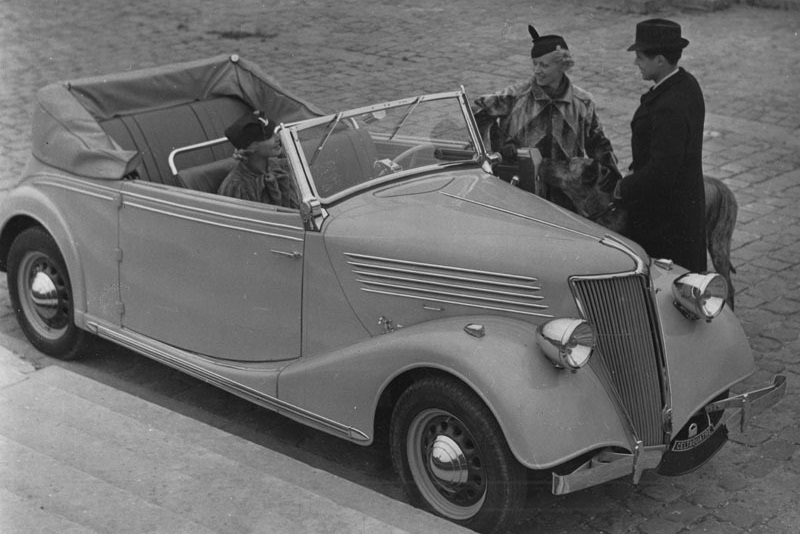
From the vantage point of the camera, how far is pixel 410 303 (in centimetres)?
489

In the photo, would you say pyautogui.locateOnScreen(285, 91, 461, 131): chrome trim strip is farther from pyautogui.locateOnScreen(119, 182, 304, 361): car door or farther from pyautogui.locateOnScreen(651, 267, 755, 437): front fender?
pyautogui.locateOnScreen(651, 267, 755, 437): front fender

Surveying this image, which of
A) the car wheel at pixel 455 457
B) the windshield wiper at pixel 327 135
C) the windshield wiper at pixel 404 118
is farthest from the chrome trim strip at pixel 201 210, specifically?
the car wheel at pixel 455 457

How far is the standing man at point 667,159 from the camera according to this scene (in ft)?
18.3

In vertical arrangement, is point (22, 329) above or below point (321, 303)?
below

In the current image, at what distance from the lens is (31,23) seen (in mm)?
14703

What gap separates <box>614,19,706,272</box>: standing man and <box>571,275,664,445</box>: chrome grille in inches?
43.7

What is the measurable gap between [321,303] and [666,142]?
193cm

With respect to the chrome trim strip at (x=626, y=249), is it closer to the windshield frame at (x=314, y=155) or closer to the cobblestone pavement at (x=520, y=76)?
the cobblestone pavement at (x=520, y=76)

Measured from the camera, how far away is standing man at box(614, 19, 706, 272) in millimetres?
5566

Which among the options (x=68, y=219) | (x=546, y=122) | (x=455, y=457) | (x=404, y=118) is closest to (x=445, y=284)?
(x=455, y=457)

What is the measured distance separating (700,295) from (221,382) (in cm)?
233

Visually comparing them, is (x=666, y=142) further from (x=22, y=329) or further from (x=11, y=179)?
(x=11, y=179)

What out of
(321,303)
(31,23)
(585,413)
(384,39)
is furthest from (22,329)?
(31,23)

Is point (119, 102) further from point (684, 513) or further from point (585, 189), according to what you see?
point (684, 513)
